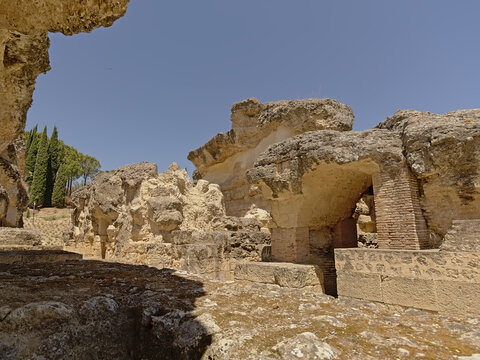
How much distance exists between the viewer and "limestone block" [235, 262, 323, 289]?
5535mm

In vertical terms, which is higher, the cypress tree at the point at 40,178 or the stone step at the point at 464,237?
the cypress tree at the point at 40,178

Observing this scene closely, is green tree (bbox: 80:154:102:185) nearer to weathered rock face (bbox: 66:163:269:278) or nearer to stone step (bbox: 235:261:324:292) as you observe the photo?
weathered rock face (bbox: 66:163:269:278)

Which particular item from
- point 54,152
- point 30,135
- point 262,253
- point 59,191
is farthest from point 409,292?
Result: point 30,135

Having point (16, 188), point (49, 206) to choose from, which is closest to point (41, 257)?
point (16, 188)

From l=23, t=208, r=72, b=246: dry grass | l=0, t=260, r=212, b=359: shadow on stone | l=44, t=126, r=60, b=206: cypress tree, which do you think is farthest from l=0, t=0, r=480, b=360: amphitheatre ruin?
l=44, t=126, r=60, b=206: cypress tree

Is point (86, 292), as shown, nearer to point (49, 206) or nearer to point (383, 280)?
point (383, 280)

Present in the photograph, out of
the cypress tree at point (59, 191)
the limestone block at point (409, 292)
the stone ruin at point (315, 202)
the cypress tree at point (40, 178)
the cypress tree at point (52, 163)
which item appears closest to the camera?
the stone ruin at point (315, 202)

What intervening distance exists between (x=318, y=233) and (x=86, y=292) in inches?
220

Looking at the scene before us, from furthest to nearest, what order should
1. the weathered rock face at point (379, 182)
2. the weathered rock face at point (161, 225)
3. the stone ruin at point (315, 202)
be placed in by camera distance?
the weathered rock face at point (161, 225), the weathered rock face at point (379, 182), the stone ruin at point (315, 202)

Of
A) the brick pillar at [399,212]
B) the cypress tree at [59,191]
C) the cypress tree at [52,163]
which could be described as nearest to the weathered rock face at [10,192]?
the brick pillar at [399,212]

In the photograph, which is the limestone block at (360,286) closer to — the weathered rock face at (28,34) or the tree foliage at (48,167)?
the weathered rock face at (28,34)

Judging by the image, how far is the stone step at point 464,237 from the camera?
4184 millimetres

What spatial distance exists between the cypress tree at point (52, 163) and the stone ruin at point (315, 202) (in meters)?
24.7

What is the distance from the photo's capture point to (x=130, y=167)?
10305mm
